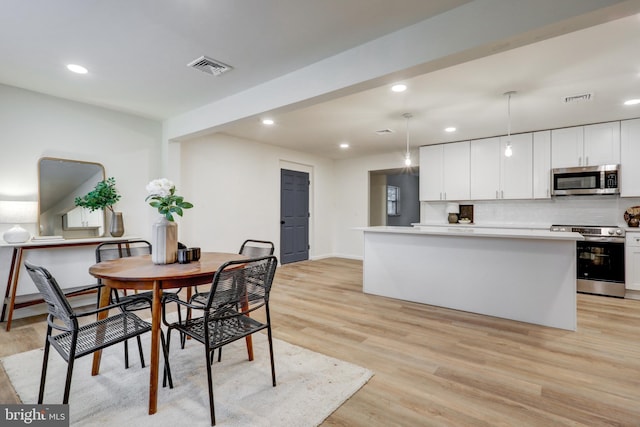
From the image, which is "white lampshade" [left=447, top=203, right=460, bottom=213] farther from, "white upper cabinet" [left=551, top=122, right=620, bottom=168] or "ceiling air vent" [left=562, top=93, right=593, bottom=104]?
"ceiling air vent" [left=562, top=93, right=593, bottom=104]

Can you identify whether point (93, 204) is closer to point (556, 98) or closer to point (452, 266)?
point (452, 266)

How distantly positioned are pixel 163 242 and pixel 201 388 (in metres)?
0.98

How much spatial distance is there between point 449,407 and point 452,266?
201 centimetres

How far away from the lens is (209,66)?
284 centimetres

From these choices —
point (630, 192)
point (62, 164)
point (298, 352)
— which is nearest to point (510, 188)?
point (630, 192)

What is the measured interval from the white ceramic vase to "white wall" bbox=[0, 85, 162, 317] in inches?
85.8

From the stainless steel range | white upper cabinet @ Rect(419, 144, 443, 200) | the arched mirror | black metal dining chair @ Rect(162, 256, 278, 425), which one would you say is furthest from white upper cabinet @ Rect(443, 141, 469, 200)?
the arched mirror

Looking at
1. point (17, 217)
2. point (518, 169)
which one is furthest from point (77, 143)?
point (518, 169)

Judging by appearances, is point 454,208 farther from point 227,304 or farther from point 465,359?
point 227,304

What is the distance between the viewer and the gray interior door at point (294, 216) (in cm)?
641

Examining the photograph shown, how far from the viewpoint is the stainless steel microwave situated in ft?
14.1

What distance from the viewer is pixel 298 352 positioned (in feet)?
7.98

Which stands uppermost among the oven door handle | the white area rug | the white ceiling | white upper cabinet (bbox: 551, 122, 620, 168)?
the white ceiling

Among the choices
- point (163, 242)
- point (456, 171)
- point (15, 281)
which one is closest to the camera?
point (163, 242)
